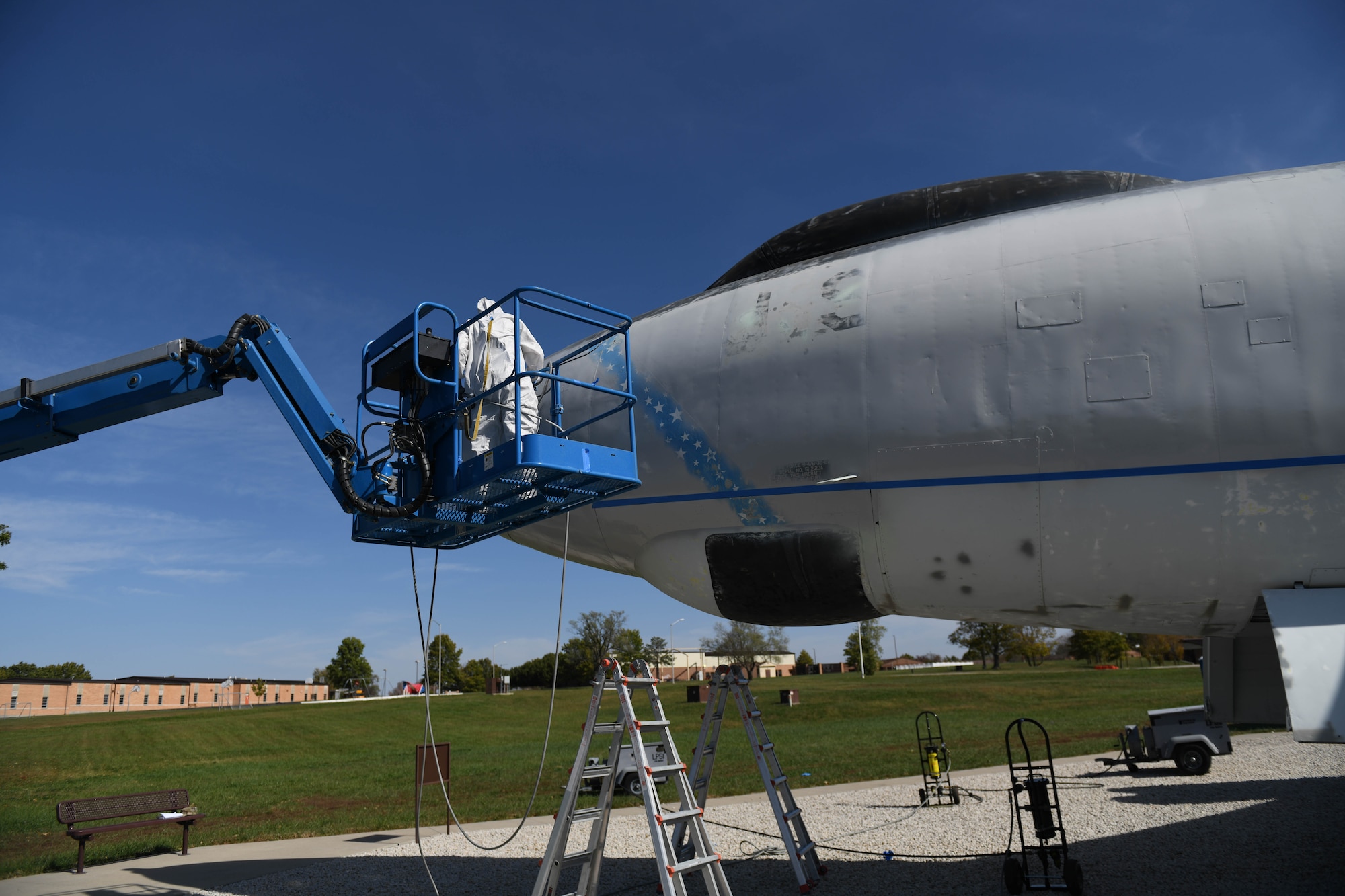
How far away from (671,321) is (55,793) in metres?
24.0

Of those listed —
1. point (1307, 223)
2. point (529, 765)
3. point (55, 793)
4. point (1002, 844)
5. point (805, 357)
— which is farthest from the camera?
point (529, 765)

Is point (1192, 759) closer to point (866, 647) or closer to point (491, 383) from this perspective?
point (491, 383)

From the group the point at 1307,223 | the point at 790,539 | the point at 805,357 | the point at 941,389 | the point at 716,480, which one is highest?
the point at 1307,223

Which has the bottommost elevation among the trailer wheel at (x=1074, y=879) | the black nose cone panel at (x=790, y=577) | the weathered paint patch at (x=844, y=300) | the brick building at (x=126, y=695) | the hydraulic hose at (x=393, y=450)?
the brick building at (x=126, y=695)

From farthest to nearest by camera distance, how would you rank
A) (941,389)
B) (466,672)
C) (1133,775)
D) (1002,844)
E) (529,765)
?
(466,672), (529,765), (1133,775), (1002,844), (941,389)

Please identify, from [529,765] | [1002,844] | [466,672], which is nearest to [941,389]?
[1002,844]

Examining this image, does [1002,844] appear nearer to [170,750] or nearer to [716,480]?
[716,480]

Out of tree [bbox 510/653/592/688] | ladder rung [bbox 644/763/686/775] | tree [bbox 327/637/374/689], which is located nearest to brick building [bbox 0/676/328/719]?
tree [bbox 327/637/374/689]

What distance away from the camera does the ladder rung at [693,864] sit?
5988 mm

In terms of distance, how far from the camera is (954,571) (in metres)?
6.43

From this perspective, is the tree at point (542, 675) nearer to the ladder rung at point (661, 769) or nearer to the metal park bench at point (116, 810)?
the metal park bench at point (116, 810)

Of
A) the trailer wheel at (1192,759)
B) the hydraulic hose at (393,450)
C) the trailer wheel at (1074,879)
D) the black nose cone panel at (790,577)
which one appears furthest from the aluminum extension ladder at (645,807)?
the trailer wheel at (1192,759)

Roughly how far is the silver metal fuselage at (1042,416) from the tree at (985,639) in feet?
278

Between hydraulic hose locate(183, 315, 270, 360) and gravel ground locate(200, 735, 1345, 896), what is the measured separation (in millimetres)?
6095
